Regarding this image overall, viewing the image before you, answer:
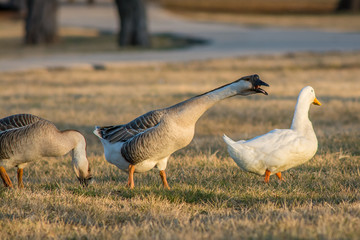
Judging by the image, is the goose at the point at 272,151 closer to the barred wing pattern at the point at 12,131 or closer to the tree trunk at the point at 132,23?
the barred wing pattern at the point at 12,131

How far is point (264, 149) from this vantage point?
213 inches

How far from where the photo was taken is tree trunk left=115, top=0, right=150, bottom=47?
23.9 metres

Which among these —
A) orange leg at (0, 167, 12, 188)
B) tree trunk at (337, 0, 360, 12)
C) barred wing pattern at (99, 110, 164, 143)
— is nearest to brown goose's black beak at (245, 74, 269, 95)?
barred wing pattern at (99, 110, 164, 143)

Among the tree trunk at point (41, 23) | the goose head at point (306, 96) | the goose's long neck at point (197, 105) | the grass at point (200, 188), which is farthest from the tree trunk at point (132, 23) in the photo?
the goose's long neck at point (197, 105)

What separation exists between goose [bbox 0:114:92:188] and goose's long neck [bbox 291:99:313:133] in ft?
6.82

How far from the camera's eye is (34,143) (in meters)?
5.32

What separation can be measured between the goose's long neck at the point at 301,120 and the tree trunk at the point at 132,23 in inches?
742

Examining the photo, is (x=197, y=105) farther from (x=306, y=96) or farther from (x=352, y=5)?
(x=352, y=5)

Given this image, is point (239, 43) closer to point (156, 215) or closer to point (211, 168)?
point (211, 168)

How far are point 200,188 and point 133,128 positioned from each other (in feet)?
2.76

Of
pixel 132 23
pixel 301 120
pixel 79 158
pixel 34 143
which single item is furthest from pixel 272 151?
pixel 132 23

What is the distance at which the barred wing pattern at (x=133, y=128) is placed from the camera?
17.3 ft

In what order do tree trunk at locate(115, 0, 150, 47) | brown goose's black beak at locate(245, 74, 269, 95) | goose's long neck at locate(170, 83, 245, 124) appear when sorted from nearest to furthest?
1. brown goose's black beak at locate(245, 74, 269, 95)
2. goose's long neck at locate(170, 83, 245, 124)
3. tree trunk at locate(115, 0, 150, 47)

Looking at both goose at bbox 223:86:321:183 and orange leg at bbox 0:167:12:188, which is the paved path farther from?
goose at bbox 223:86:321:183
